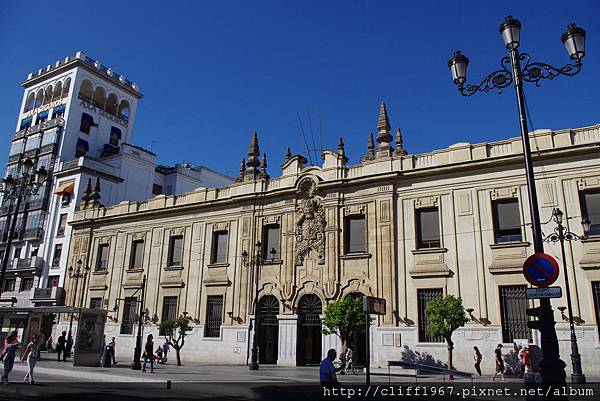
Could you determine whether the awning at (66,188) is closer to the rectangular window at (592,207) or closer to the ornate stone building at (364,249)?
the ornate stone building at (364,249)

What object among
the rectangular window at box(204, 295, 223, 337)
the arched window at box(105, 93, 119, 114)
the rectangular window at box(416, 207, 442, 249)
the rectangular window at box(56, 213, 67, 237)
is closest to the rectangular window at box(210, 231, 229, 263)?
the rectangular window at box(204, 295, 223, 337)

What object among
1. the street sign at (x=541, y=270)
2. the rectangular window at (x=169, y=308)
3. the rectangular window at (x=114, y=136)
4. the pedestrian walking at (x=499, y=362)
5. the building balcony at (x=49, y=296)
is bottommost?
the pedestrian walking at (x=499, y=362)

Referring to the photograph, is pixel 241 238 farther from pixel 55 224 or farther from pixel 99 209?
pixel 55 224

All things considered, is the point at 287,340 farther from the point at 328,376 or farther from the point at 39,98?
the point at 39,98

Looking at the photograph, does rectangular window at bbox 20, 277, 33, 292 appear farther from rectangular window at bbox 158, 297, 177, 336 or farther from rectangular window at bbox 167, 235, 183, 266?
rectangular window at bbox 158, 297, 177, 336

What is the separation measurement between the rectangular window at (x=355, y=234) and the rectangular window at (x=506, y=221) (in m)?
6.82

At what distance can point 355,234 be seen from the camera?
2720cm

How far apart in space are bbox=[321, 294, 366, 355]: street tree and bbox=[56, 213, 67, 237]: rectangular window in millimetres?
28331

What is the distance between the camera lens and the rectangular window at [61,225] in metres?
41.2

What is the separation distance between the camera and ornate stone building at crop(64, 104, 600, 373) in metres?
22.0

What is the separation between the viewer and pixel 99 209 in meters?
38.5

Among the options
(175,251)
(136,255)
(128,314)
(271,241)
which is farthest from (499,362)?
(136,255)

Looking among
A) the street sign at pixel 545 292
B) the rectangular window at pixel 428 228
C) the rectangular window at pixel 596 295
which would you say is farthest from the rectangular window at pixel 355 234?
the street sign at pixel 545 292

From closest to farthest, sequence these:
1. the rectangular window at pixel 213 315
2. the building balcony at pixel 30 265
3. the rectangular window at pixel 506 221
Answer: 1. the rectangular window at pixel 506 221
2. the rectangular window at pixel 213 315
3. the building balcony at pixel 30 265
